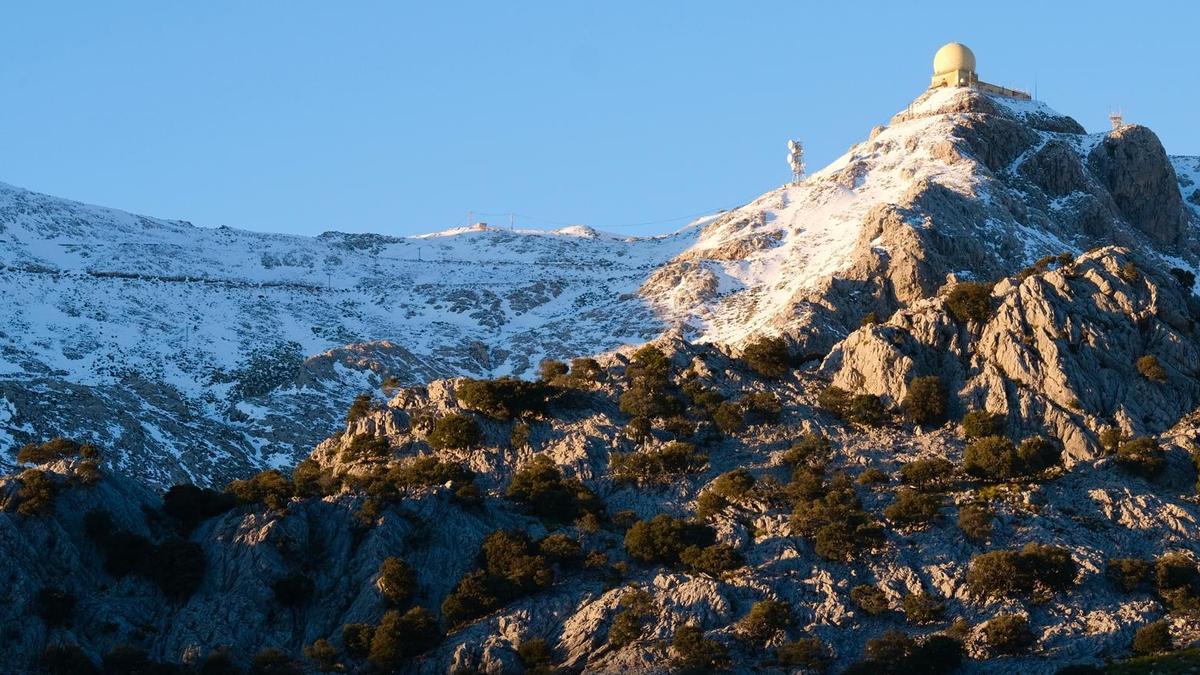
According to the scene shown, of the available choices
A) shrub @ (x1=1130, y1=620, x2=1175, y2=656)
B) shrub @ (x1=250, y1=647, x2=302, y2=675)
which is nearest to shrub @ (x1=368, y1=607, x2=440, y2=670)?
shrub @ (x1=250, y1=647, x2=302, y2=675)

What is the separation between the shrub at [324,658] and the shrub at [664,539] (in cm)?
1721

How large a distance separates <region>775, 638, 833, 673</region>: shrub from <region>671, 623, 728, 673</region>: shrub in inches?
109

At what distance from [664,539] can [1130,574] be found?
78.2 ft

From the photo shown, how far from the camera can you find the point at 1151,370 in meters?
108

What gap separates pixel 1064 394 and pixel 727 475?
22657 millimetres

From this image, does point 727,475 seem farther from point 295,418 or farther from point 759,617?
point 295,418

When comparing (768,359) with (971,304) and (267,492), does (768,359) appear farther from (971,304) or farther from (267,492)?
(267,492)

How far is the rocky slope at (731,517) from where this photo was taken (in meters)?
84.6

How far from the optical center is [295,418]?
15238cm

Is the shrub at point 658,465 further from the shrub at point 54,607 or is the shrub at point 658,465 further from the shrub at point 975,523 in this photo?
the shrub at point 54,607

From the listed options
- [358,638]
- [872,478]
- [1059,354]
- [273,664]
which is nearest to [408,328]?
[1059,354]

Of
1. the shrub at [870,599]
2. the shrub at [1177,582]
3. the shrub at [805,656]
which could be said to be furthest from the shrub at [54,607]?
the shrub at [1177,582]

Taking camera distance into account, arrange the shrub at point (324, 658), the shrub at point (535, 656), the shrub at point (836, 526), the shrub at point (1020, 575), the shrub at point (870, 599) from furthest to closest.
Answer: the shrub at point (836, 526)
the shrub at point (1020, 575)
the shrub at point (870, 599)
the shrub at point (324, 658)
the shrub at point (535, 656)

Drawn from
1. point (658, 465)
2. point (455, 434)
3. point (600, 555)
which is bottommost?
point (600, 555)
